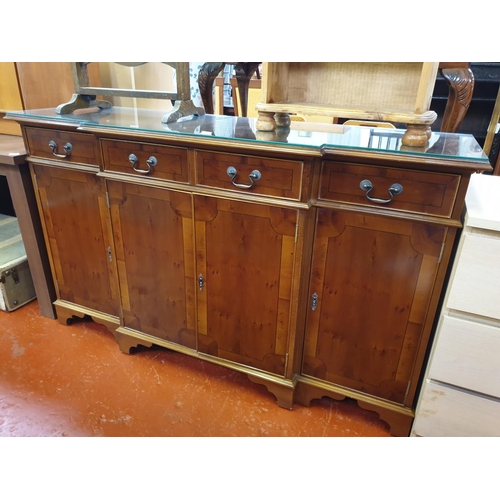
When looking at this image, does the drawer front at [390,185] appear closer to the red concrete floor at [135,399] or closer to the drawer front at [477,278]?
the drawer front at [477,278]

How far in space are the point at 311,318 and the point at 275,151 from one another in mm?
566

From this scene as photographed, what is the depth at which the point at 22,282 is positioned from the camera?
195 cm

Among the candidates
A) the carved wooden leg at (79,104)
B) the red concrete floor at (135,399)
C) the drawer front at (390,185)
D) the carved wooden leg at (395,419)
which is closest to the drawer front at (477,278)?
the drawer front at (390,185)

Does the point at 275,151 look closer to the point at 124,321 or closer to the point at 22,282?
the point at 124,321

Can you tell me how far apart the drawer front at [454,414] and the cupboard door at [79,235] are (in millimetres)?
1201

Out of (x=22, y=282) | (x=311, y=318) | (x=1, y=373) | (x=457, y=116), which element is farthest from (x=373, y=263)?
(x=22, y=282)

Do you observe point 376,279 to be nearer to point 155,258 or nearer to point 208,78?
→ point 155,258

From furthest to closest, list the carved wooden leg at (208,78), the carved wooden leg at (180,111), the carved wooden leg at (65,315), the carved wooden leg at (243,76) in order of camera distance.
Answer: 1. the carved wooden leg at (243,76)
2. the carved wooden leg at (208,78)
3. the carved wooden leg at (65,315)
4. the carved wooden leg at (180,111)

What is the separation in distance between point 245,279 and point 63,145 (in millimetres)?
871

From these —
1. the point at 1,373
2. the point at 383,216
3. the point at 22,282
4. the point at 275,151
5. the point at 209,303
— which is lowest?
the point at 1,373

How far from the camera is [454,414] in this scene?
1.20 meters

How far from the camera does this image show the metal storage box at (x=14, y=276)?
1864mm

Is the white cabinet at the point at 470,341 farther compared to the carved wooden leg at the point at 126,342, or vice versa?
the carved wooden leg at the point at 126,342
